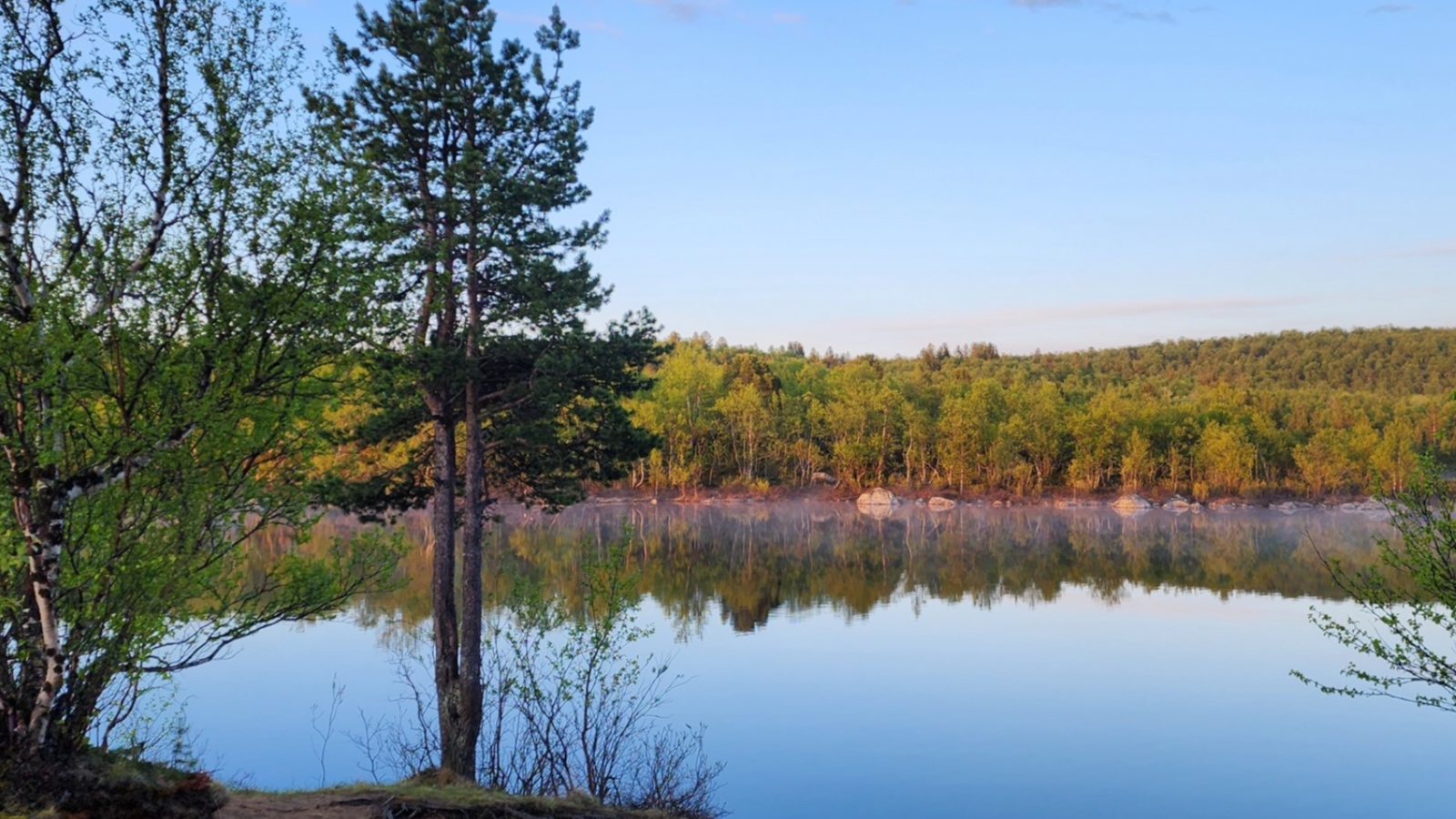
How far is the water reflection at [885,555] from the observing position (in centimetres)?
3472

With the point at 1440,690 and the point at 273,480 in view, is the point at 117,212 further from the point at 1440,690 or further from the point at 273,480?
the point at 1440,690

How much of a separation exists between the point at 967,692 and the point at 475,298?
13.4m

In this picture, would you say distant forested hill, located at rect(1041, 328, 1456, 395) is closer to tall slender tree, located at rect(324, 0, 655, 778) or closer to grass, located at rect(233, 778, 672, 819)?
tall slender tree, located at rect(324, 0, 655, 778)

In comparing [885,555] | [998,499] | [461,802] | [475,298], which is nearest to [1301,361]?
[998,499]

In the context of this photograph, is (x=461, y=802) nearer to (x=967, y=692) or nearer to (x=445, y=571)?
(x=445, y=571)

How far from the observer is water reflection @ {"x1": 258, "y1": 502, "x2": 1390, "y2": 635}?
114 feet

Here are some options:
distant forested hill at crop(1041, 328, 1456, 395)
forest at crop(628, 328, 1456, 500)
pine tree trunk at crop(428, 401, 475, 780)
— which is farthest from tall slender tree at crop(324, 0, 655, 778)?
distant forested hill at crop(1041, 328, 1456, 395)

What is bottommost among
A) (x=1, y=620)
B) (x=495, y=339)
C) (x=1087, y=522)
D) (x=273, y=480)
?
(x=1087, y=522)

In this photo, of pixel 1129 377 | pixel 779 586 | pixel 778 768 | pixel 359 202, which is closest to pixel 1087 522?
pixel 779 586

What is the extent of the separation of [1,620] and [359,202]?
13.2 ft

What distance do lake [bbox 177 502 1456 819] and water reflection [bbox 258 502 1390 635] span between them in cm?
28

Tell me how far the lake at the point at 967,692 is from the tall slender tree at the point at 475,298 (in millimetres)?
1876

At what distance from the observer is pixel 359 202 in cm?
888

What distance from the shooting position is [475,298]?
53.2ft
